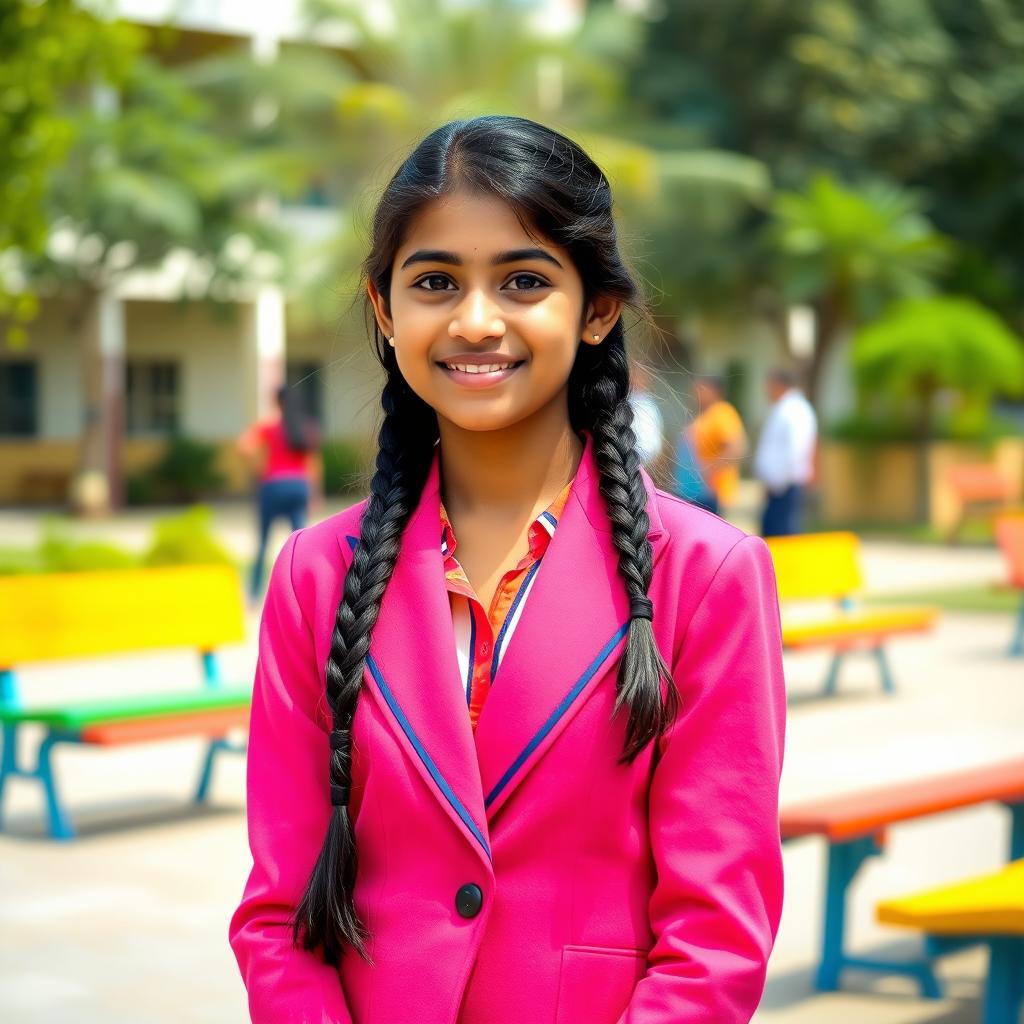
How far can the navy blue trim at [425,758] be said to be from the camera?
191cm

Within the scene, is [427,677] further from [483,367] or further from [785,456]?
[785,456]

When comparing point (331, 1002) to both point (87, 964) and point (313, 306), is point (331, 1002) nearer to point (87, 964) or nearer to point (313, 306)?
point (87, 964)

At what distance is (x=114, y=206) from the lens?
23.6m

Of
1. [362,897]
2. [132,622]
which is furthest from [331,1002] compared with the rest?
[132,622]

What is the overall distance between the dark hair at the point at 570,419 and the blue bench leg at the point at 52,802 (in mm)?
4687

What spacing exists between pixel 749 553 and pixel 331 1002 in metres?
0.72

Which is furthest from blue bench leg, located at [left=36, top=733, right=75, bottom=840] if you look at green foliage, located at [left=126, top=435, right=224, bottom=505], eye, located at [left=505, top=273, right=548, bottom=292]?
green foliage, located at [left=126, top=435, right=224, bottom=505]

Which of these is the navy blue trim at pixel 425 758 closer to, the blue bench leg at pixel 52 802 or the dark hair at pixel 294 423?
the blue bench leg at pixel 52 802

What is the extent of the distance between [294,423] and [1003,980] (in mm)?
9109

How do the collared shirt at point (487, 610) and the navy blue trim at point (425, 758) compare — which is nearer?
the navy blue trim at point (425, 758)

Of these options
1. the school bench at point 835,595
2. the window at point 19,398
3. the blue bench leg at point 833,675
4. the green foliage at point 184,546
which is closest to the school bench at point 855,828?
the school bench at point 835,595

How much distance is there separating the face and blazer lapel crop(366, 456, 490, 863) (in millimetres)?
178

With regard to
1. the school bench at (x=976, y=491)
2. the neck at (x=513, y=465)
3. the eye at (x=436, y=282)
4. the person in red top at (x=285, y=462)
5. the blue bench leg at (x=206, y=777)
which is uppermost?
the eye at (x=436, y=282)

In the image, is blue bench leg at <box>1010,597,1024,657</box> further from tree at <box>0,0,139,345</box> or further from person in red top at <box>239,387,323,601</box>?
tree at <box>0,0,139,345</box>
